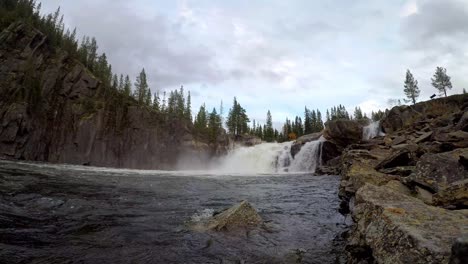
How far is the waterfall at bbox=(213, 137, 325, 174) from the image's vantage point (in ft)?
171

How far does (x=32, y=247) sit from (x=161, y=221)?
383 centimetres

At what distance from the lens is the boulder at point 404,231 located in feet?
12.6

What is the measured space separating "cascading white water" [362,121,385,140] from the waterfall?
6.78 m

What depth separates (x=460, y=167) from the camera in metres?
9.89

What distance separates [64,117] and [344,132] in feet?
184

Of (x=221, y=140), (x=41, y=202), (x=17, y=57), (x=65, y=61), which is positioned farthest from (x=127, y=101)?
(x=41, y=202)

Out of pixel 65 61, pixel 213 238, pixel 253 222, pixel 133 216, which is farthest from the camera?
pixel 65 61

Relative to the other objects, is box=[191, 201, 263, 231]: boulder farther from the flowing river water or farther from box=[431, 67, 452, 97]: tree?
box=[431, 67, 452, 97]: tree

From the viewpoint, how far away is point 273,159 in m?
63.0

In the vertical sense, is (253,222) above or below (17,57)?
below

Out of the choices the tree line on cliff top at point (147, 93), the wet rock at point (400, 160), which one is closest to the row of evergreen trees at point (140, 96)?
the tree line on cliff top at point (147, 93)

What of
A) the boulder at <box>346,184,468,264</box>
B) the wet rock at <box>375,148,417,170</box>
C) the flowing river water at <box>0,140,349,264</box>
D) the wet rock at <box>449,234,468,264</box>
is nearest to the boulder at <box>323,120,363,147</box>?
the wet rock at <box>375,148,417,170</box>

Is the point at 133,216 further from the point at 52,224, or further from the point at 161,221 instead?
the point at 52,224

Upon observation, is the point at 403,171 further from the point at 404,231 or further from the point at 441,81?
the point at 441,81
